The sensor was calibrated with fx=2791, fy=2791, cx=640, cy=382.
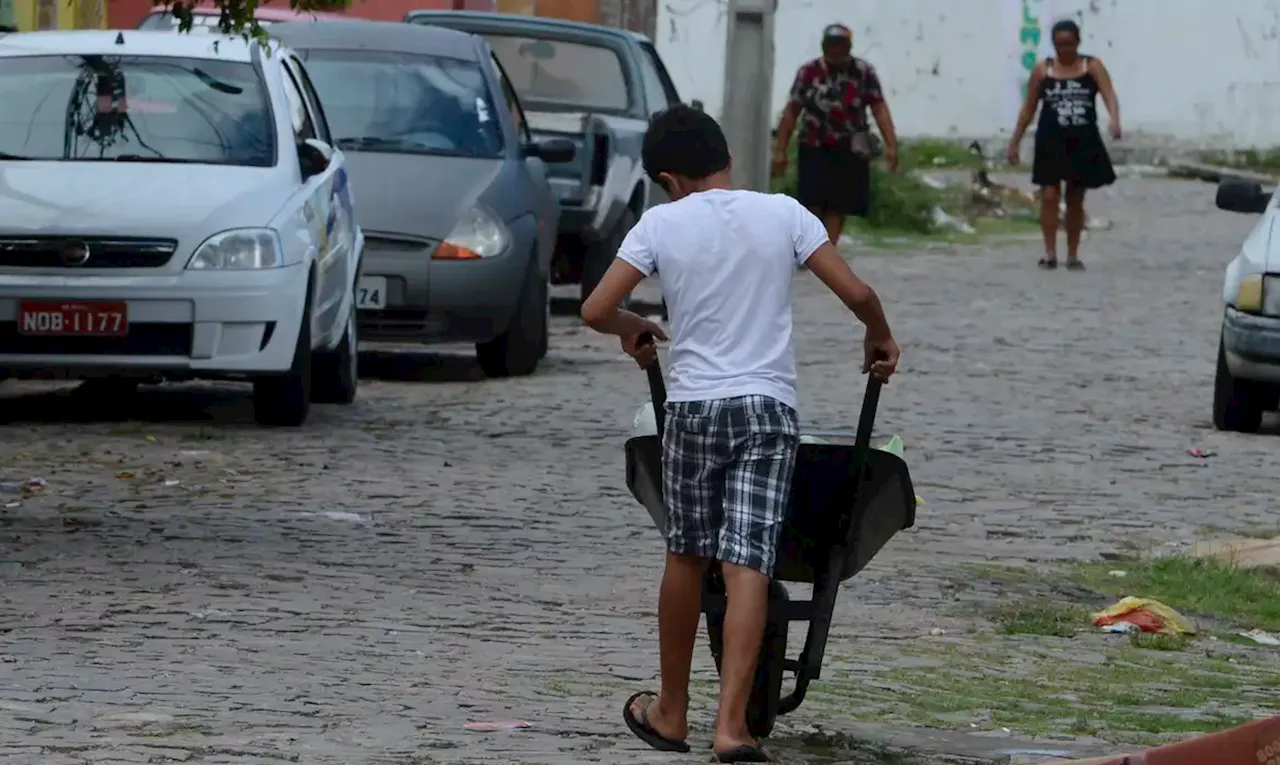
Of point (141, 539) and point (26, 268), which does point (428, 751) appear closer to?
point (141, 539)

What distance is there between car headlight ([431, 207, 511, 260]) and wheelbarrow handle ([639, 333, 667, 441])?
8015 mm

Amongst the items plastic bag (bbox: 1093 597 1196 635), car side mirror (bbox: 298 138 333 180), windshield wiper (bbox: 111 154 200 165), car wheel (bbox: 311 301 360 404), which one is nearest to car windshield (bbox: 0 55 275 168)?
windshield wiper (bbox: 111 154 200 165)

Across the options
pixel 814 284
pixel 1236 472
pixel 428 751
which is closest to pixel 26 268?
pixel 1236 472

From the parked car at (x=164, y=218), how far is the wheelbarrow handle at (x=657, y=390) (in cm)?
565

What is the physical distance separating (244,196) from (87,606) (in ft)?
13.8

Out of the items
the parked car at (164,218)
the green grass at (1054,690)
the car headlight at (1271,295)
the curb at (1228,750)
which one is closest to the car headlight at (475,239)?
the parked car at (164,218)

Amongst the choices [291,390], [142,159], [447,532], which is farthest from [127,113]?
[447,532]

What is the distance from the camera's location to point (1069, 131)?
2209cm

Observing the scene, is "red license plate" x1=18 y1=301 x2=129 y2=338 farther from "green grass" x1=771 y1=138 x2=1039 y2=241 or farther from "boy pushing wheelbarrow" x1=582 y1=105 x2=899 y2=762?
"green grass" x1=771 y1=138 x2=1039 y2=241

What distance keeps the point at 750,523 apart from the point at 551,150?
9.28 meters

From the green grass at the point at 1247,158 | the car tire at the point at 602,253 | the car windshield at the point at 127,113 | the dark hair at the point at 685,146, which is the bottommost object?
the green grass at the point at 1247,158

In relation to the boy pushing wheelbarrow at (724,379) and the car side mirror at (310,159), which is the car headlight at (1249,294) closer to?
the car side mirror at (310,159)

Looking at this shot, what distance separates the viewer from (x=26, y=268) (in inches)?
447

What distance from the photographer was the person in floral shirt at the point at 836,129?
68.1 ft
